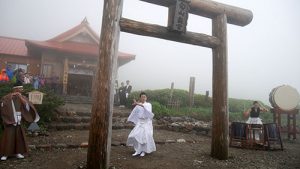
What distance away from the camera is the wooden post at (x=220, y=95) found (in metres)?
6.78

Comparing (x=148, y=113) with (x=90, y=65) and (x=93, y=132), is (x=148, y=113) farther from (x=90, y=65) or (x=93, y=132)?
(x=90, y=65)

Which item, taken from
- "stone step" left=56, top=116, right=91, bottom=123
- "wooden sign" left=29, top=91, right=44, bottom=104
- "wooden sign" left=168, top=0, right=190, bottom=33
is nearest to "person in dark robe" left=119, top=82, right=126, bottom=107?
"stone step" left=56, top=116, right=91, bottom=123

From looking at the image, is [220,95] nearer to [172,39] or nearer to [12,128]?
[172,39]

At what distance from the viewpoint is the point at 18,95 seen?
20.1ft

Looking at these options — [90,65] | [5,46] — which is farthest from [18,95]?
[5,46]

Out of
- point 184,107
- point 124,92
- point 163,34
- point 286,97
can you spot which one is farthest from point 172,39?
point 184,107

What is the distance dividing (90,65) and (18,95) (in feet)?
44.6

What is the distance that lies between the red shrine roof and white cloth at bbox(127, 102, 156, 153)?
1273 cm

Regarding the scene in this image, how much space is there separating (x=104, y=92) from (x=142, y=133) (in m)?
2.16

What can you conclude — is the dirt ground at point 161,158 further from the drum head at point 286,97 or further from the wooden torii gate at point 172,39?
the drum head at point 286,97

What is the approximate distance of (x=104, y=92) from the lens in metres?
5.18

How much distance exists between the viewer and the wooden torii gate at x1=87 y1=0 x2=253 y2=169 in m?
5.13

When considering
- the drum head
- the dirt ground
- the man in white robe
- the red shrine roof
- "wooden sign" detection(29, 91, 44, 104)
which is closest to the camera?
the dirt ground

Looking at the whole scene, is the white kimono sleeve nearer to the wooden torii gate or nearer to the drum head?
the wooden torii gate
